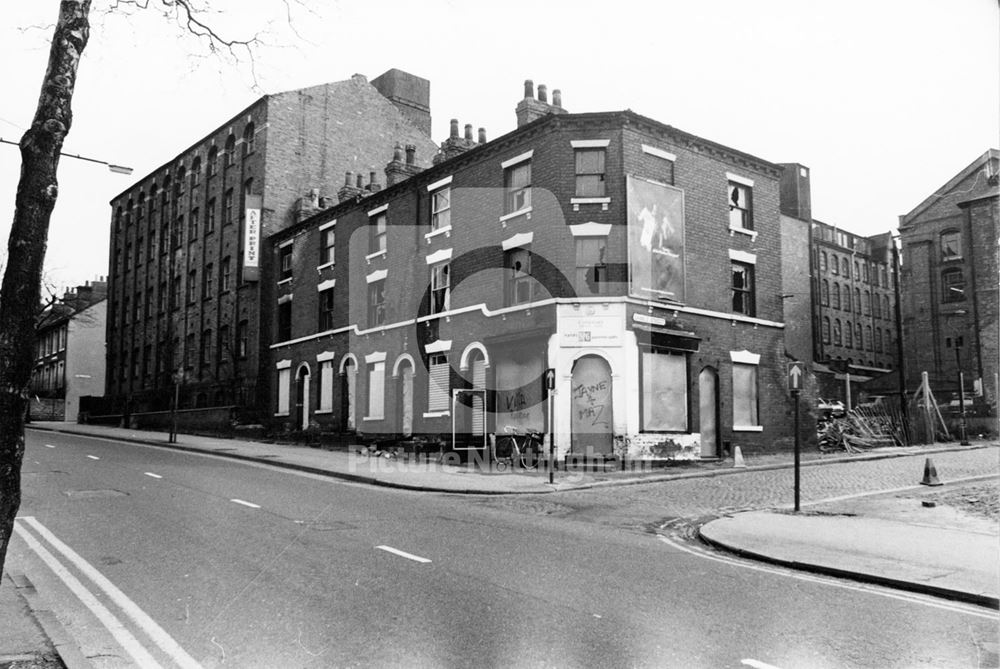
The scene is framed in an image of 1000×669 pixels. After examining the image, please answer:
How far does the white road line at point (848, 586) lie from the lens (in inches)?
274

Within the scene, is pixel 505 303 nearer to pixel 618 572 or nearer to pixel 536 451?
pixel 536 451

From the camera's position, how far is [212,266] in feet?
135

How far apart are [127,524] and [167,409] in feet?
114

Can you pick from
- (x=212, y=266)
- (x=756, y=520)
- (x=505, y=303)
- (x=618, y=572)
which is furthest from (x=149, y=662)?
(x=212, y=266)

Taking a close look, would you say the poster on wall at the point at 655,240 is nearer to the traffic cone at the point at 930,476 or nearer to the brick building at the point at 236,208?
the traffic cone at the point at 930,476

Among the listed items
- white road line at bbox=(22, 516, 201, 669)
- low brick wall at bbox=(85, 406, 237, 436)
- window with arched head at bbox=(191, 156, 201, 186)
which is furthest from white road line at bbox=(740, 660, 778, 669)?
window with arched head at bbox=(191, 156, 201, 186)

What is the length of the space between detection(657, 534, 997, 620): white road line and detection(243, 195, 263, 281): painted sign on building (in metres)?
30.3

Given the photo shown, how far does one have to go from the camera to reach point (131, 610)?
6.57 meters

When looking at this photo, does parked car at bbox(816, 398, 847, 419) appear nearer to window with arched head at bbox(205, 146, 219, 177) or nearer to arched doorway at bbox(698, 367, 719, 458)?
arched doorway at bbox(698, 367, 719, 458)

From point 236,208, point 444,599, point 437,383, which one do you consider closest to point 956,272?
point 444,599

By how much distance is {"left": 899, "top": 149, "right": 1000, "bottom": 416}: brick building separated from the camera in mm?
4941

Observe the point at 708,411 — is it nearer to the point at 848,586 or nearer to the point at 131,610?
the point at 848,586

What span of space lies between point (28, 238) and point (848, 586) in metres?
7.99

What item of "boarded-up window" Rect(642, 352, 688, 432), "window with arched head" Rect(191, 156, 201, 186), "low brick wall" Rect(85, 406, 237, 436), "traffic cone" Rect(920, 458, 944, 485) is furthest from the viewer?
"window with arched head" Rect(191, 156, 201, 186)
